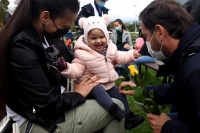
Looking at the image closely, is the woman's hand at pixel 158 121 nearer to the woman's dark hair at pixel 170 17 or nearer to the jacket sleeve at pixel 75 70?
the woman's dark hair at pixel 170 17

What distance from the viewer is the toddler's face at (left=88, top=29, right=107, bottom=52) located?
2799mm

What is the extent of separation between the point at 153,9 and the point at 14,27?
3.48 feet

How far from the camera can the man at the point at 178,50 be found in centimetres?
168

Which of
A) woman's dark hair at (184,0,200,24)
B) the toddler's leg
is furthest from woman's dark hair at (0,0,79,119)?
woman's dark hair at (184,0,200,24)

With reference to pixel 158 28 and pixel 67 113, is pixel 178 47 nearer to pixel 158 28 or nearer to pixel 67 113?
pixel 158 28

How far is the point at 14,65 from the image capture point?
1825 mm

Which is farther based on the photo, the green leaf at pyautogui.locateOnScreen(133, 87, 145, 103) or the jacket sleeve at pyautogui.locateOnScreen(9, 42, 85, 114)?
the green leaf at pyautogui.locateOnScreen(133, 87, 145, 103)

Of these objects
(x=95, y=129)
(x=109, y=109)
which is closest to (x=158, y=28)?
(x=109, y=109)

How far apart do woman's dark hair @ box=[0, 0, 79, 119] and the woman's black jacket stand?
0.14 ft

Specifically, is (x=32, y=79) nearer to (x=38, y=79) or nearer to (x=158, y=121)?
(x=38, y=79)

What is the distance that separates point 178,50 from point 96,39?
46.3 inches

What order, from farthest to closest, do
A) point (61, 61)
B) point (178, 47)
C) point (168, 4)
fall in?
point (61, 61) → point (168, 4) → point (178, 47)

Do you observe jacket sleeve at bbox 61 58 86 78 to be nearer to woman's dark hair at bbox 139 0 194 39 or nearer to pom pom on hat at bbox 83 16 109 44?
pom pom on hat at bbox 83 16 109 44

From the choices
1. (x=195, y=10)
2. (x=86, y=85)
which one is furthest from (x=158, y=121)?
(x=195, y=10)
